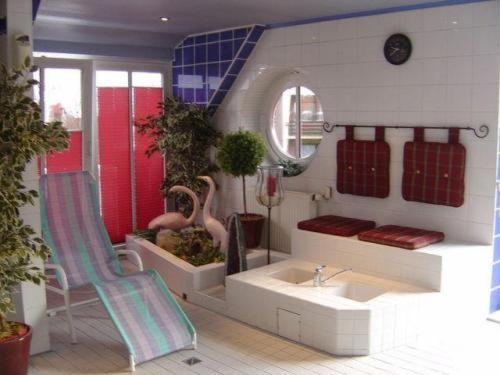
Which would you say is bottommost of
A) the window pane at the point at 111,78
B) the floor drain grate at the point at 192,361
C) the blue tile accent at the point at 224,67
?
the floor drain grate at the point at 192,361

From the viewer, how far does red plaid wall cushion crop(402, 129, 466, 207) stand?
5.14 m

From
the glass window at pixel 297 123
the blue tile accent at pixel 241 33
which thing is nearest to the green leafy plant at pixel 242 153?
the glass window at pixel 297 123

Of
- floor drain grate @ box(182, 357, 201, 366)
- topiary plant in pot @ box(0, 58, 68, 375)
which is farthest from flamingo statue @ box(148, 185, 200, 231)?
topiary plant in pot @ box(0, 58, 68, 375)

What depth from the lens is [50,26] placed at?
6.38 meters

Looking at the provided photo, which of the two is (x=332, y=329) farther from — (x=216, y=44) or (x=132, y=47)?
(x=132, y=47)

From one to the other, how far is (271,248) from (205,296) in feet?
4.63

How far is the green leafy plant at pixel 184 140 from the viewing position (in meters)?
7.12

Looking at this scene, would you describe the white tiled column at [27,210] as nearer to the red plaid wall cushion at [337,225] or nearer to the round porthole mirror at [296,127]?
the red plaid wall cushion at [337,225]

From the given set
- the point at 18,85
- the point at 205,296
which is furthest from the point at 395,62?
the point at 18,85

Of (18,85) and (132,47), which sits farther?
(132,47)

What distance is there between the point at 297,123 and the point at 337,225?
1683 mm

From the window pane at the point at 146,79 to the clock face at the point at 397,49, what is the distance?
10.6 feet

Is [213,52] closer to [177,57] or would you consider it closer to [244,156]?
[177,57]

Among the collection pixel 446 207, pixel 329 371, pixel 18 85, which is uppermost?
pixel 18 85
